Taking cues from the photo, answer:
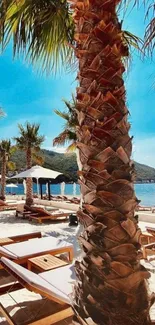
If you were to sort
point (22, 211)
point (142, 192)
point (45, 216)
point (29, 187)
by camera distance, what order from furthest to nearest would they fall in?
point (142, 192)
point (29, 187)
point (22, 211)
point (45, 216)

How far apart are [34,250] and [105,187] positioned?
403 cm

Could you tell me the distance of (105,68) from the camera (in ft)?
5.85

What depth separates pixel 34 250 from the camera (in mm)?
5133

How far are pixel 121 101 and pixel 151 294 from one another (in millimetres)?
1416

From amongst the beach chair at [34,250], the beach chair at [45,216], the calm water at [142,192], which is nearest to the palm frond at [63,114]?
the beach chair at [45,216]

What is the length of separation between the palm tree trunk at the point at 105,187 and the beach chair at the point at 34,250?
3.32 meters

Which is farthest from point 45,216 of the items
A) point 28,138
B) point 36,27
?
point 36,27

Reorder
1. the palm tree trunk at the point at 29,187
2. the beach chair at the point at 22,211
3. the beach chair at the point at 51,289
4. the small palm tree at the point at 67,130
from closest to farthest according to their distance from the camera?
the beach chair at the point at 51,289 → the beach chair at the point at 22,211 → the small palm tree at the point at 67,130 → the palm tree trunk at the point at 29,187

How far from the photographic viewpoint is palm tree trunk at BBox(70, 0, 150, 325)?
63.0 inches

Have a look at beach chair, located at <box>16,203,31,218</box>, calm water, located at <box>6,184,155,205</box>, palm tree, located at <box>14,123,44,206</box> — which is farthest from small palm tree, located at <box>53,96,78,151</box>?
calm water, located at <box>6,184,155,205</box>

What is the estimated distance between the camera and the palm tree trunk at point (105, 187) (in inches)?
63.0

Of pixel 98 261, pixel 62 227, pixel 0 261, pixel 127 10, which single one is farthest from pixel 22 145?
pixel 98 261

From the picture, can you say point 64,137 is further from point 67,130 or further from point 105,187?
point 105,187

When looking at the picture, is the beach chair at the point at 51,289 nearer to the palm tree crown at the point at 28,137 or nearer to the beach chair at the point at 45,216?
the beach chair at the point at 45,216
